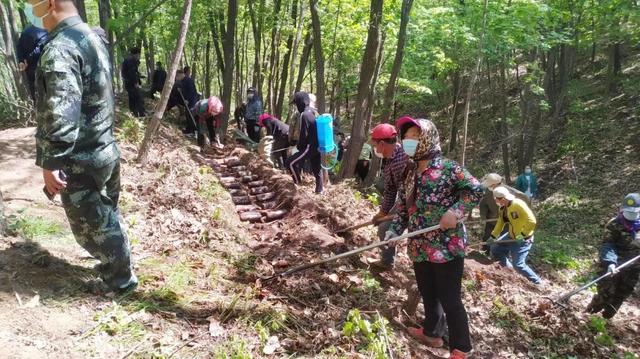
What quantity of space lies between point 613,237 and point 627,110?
52.3ft

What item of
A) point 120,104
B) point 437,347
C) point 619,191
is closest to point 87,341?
point 437,347

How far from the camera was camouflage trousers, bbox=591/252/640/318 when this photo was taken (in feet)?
24.7

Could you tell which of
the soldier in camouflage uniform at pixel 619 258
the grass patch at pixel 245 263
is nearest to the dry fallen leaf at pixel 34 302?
the grass patch at pixel 245 263

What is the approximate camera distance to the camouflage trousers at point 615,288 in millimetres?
7527

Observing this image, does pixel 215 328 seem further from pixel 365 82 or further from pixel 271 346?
pixel 365 82

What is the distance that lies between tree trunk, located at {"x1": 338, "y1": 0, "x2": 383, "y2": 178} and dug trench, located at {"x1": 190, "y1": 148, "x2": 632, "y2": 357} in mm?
2927

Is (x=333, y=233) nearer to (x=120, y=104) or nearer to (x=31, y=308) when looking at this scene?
(x=31, y=308)

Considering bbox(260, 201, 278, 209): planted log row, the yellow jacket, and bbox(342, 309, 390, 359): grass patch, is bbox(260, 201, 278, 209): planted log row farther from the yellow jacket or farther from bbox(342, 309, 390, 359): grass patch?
bbox(342, 309, 390, 359): grass patch

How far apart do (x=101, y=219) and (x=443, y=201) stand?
9.07ft

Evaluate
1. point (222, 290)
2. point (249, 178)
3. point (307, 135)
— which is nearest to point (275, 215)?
point (307, 135)

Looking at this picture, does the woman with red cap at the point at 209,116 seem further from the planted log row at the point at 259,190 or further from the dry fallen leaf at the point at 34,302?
the dry fallen leaf at the point at 34,302

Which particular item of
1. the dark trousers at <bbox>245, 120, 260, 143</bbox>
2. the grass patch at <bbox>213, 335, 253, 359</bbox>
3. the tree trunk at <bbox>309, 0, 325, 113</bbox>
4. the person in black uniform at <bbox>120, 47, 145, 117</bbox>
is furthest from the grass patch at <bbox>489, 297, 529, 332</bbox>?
the dark trousers at <bbox>245, 120, 260, 143</bbox>

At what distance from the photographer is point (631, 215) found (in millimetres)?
7375

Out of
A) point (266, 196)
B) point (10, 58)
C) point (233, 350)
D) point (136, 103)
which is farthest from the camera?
point (10, 58)
